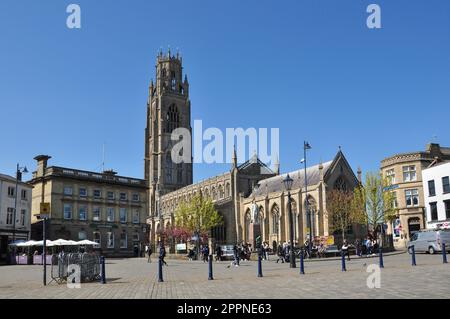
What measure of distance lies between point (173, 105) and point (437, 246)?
102 m

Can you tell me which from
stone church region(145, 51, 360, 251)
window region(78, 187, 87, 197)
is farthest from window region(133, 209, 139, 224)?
stone church region(145, 51, 360, 251)

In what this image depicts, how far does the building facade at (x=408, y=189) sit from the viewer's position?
2367 inches

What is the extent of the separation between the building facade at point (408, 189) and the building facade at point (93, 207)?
113 feet

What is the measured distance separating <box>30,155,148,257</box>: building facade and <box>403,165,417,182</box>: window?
118ft

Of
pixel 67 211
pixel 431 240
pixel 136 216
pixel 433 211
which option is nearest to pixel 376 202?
pixel 433 211

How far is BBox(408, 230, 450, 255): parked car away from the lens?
35.9m

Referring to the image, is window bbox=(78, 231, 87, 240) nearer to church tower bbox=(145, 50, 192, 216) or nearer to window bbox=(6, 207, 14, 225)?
window bbox=(6, 207, 14, 225)

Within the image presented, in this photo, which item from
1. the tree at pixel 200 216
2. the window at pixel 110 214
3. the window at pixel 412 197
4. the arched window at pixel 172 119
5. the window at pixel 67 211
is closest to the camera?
the window at pixel 67 211

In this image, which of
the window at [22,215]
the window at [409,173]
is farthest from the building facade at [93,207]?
the window at [409,173]

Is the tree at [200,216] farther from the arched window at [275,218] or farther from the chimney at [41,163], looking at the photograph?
the chimney at [41,163]

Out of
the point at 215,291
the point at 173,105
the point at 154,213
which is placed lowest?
the point at 215,291

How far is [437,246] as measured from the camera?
121ft

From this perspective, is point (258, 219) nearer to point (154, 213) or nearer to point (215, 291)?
point (154, 213)
